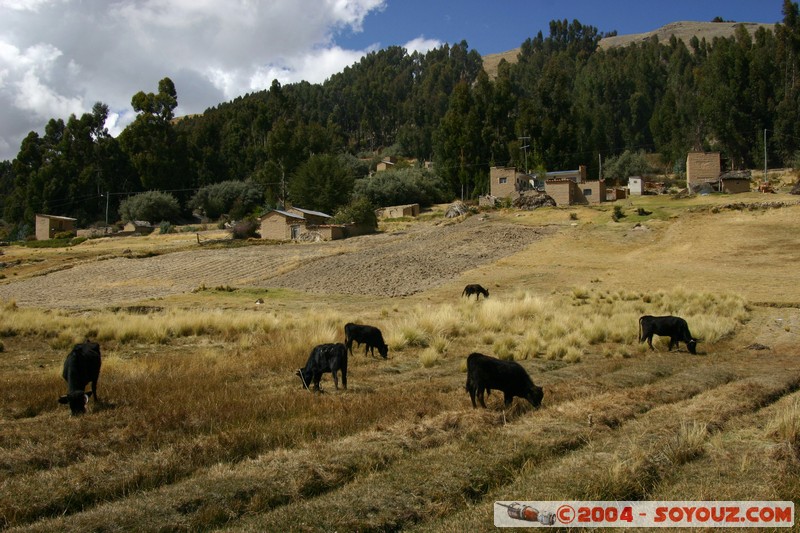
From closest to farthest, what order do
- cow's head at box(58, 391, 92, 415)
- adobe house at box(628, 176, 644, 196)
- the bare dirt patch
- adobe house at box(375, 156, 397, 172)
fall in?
cow's head at box(58, 391, 92, 415) → the bare dirt patch → adobe house at box(628, 176, 644, 196) → adobe house at box(375, 156, 397, 172)

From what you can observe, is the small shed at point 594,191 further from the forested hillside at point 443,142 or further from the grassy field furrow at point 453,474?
the grassy field furrow at point 453,474

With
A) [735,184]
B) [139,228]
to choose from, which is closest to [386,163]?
[139,228]

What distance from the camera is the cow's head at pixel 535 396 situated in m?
11.0

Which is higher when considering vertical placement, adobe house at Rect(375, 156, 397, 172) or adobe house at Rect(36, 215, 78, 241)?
adobe house at Rect(375, 156, 397, 172)

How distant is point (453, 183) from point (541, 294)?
6123 cm

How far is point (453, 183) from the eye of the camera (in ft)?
304

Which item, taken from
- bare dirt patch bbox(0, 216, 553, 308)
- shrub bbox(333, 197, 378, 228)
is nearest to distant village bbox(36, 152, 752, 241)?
shrub bbox(333, 197, 378, 228)

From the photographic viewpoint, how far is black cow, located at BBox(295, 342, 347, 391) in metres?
12.8

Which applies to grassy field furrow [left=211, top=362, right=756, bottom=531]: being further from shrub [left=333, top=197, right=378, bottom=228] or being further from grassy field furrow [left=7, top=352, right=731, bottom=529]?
shrub [left=333, top=197, right=378, bottom=228]

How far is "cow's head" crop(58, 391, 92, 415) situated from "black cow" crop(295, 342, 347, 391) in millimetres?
4054

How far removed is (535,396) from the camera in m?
11.0

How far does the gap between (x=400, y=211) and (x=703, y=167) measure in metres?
36.7

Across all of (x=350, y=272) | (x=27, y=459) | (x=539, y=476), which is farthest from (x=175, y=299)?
(x=539, y=476)

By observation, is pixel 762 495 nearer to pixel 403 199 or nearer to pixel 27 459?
pixel 27 459
